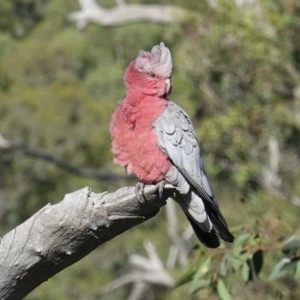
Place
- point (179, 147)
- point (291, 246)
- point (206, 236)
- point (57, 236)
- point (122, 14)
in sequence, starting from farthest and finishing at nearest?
point (122, 14) < point (291, 246) < point (179, 147) < point (206, 236) < point (57, 236)

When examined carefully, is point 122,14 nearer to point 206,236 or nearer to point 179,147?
point 179,147

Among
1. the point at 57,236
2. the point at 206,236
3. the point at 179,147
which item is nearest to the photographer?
the point at 57,236

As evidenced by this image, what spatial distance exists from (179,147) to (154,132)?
3.7 inches

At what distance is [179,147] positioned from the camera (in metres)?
3.28

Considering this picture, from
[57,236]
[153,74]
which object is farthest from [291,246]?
[57,236]

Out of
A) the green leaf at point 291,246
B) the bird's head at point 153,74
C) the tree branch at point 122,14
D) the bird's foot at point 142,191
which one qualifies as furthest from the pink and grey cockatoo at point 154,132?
the tree branch at point 122,14

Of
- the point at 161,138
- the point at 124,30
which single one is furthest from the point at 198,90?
the point at 124,30

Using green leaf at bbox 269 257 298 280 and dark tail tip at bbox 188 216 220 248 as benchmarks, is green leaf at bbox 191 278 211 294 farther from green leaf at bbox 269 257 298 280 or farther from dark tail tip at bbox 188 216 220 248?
dark tail tip at bbox 188 216 220 248

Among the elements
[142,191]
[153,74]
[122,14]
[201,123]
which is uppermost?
[153,74]

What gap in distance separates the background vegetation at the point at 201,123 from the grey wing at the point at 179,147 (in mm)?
673

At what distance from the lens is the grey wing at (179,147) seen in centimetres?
320

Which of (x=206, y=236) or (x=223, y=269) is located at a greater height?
(x=206, y=236)

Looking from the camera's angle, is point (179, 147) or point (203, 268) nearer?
point (179, 147)

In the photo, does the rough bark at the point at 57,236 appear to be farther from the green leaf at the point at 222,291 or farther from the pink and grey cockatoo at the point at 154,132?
the green leaf at the point at 222,291
